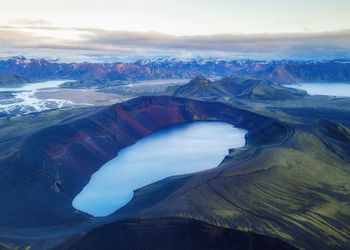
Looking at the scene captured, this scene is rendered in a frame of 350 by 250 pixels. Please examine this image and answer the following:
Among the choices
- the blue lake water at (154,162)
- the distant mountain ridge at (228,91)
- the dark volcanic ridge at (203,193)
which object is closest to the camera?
the dark volcanic ridge at (203,193)

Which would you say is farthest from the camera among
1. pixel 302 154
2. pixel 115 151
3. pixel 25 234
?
pixel 115 151

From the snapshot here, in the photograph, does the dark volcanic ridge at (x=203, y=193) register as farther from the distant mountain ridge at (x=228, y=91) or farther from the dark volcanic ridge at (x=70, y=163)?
the distant mountain ridge at (x=228, y=91)

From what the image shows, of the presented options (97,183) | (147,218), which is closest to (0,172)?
(97,183)

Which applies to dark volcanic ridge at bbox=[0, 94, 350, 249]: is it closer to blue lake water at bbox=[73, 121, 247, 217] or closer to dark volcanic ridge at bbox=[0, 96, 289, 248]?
dark volcanic ridge at bbox=[0, 96, 289, 248]

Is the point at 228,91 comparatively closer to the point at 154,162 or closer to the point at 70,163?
the point at 154,162

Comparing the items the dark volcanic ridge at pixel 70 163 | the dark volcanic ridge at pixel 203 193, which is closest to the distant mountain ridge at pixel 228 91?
the dark volcanic ridge at pixel 70 163

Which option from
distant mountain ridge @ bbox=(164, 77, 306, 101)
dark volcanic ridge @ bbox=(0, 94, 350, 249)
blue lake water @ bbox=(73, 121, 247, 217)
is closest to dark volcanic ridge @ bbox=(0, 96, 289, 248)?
dark volcanic ridge @ bbox=(0, 94, 350, 249)

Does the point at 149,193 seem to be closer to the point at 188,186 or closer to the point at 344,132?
the point at 188,186

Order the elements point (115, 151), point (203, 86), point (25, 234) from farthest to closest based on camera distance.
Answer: point (203, 86), point (115, 151), point (25, 234)
